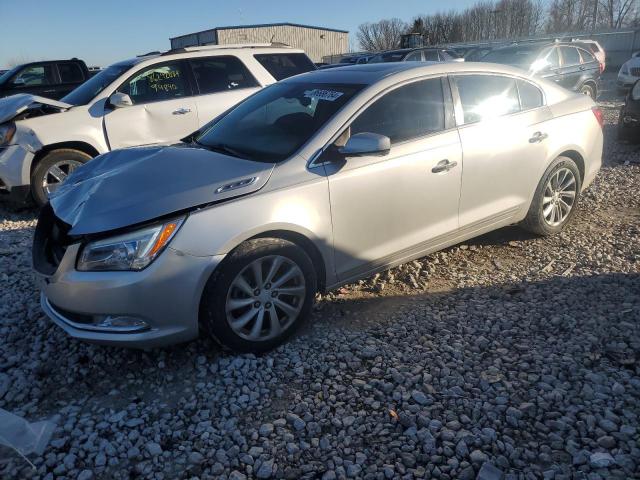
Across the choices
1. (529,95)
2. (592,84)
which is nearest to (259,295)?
(529,95)

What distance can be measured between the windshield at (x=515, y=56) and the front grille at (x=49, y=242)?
11162 mm

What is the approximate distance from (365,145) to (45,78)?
11.1m

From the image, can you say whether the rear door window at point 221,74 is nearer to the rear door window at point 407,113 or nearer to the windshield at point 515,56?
the rear door window at point 407,113

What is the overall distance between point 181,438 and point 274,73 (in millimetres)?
5715

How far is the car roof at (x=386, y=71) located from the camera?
370 centimetres

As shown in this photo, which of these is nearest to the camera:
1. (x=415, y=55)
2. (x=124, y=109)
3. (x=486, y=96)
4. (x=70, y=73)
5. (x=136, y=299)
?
(x=136, y=299)

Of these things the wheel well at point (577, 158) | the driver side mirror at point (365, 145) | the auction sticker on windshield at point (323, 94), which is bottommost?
the wheel well at point (577, 158)

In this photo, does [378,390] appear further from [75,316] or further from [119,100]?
[119,100]

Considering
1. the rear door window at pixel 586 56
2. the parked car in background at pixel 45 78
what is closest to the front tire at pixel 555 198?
the rear door window at pixel 586 56

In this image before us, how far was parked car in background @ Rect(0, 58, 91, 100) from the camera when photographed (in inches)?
439

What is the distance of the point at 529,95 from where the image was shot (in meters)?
4.43

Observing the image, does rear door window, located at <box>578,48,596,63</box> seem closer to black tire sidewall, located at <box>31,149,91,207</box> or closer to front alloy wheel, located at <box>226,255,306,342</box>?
black tire sidewall, located at <box>31,149,91,207</box>

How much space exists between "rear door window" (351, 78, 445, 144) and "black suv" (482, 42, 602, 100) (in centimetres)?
896

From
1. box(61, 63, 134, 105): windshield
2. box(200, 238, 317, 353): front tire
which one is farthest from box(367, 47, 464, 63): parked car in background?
box(200, 238, 317, 353): front tire
